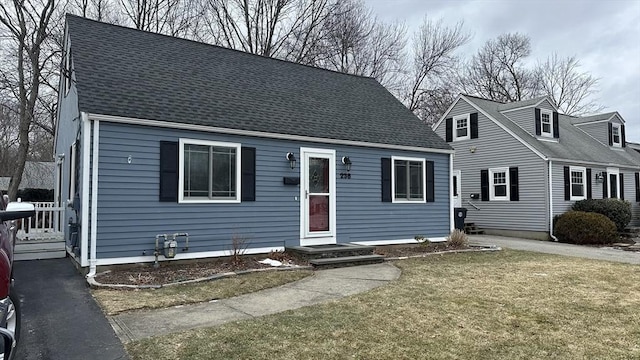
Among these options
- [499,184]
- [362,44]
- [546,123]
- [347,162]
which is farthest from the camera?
[362,44]

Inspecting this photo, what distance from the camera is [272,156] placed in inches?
366

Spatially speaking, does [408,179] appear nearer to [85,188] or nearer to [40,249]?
[85,188]

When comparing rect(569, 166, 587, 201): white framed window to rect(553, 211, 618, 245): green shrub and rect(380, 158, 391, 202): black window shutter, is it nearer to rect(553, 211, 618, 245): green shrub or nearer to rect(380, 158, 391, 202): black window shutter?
rect(553, 211, 618, 245): green shrub

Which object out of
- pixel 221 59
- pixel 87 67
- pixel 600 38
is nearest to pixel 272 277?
pixel 87 67

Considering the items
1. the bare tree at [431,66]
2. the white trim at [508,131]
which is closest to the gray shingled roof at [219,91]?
the white trim at [508,131]

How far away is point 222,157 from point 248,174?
2.13 ft

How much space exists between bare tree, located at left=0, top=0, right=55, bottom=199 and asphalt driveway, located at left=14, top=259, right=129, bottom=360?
42.8 feet

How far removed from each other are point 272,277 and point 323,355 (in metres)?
3.60

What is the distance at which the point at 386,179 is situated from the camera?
11.0m

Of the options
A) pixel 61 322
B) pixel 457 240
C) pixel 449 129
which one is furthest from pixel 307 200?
pixel 449 129

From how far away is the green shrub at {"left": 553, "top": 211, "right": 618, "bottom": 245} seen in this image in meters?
14.1

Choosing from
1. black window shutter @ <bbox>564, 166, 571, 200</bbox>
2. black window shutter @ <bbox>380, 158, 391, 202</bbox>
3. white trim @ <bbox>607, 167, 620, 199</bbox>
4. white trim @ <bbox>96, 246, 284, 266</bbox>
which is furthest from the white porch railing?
white trim @ <bbox>607, 167, 620, 199</bbox>

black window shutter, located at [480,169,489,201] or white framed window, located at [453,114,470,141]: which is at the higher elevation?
white framed window, located at [453,114,470,141]

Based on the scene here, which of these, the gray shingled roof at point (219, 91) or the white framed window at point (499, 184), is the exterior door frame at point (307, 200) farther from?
the white framed window at point (499, 184)
